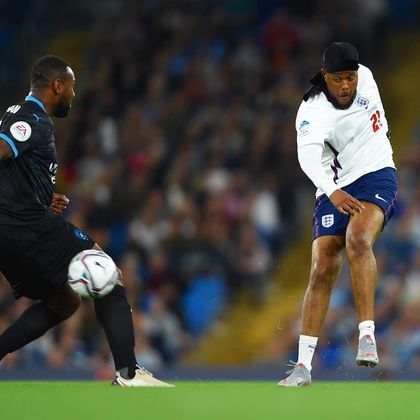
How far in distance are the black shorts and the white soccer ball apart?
0.35ft

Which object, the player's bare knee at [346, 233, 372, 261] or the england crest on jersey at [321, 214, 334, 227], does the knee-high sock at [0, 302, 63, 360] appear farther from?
the player's bare knee at [346, 233, 372, 261]

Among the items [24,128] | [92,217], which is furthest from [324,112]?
[92,217]

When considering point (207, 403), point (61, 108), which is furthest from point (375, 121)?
point (207, 403)

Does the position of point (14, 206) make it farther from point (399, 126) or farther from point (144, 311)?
point (399, 126)

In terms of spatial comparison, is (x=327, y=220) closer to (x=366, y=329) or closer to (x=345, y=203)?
(x=345, y=203)

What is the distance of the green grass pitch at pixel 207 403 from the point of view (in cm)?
590

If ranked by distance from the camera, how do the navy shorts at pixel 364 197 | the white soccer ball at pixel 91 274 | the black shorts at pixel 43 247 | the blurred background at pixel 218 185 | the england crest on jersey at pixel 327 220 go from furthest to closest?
the blurred background at pixel 218 185, the england crest on jersey at pixel 327 220, the navy shorts at pixel 364 197, the black shorts at pixel 43 247, the white soccer ball at pixel 91 274

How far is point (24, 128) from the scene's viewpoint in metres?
7.78

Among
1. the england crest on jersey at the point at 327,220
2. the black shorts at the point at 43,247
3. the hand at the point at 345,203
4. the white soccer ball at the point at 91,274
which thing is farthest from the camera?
the england crest on jersey at the point at 327,220

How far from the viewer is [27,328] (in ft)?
27.5

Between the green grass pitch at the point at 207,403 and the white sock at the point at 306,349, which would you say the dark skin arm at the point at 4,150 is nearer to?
the green grass pitch at the point at 207,403

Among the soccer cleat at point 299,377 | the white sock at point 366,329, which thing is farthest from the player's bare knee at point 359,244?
the soccer cleat at point 299,377

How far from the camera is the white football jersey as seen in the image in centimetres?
846

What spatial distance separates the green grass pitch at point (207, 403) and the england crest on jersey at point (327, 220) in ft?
4.12
